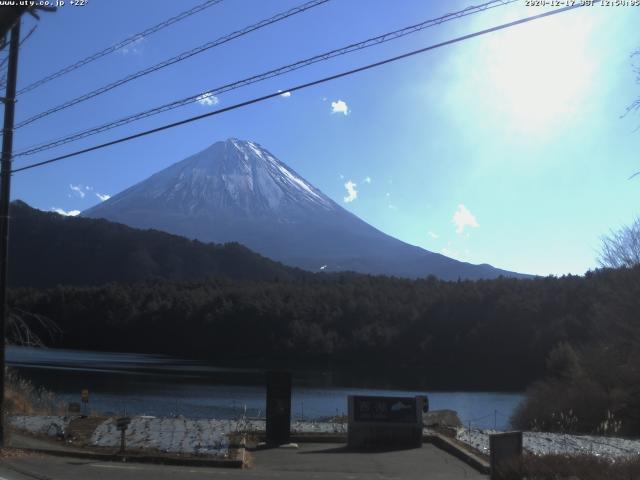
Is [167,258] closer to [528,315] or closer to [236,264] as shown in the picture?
[236,264]

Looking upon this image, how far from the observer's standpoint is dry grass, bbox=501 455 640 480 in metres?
8.55

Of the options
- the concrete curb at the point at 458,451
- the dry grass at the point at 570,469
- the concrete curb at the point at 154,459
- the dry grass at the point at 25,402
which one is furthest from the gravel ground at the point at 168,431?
the dry grass at the point at 570,469

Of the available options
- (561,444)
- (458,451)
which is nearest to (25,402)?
(458,451)

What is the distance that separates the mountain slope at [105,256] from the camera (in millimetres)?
139250

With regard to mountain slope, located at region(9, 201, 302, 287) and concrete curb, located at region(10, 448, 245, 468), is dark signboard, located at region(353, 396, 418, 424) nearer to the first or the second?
concrete curb, located at region(10, 448, 245, 468)

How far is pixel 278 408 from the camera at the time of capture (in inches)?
578

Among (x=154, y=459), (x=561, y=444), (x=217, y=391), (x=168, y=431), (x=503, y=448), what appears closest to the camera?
(x=503, y=448)

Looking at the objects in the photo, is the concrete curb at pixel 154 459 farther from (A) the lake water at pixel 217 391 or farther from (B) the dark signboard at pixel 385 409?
(A) the lake water at pixel 217 391

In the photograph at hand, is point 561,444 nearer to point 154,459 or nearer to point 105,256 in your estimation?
point 154,459

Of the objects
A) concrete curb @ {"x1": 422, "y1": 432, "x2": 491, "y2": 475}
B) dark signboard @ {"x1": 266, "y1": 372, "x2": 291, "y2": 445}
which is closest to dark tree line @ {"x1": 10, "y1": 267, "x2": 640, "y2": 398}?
concrete curb @ {"x1": 422, "y1": 432, "x2": 491, "y2": 475}

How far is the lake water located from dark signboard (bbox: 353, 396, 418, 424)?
478 inches

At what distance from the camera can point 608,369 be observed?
30.1 meters

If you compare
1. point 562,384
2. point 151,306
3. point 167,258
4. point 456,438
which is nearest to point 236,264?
point 167,258

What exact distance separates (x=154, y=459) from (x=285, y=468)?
232 cm
